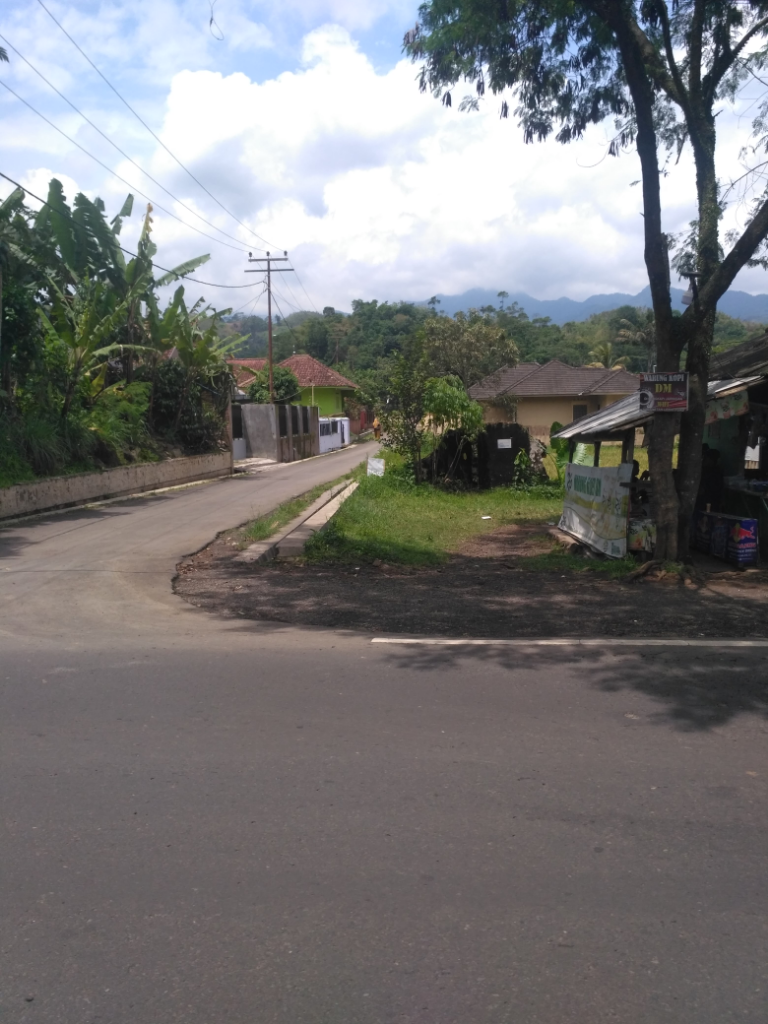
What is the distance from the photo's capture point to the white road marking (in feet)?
25.9

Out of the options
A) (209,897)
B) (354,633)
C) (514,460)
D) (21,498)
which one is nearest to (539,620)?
(354,633)

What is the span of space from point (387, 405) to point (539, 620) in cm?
1670

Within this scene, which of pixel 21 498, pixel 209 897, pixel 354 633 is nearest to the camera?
pixel 209 897

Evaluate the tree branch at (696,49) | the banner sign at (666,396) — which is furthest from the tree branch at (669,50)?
the banner sign at (666,396)

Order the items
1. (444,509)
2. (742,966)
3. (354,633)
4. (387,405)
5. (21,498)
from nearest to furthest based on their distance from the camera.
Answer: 1. (742,966)
2. (354,633)
3. (21,498)
4. (444,509)
5. (387,405)

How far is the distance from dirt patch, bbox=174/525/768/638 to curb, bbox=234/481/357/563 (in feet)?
1.24

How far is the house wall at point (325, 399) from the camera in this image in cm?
6419

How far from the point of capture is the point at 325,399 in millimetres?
66438

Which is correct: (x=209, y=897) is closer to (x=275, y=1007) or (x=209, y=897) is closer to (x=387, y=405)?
(x=275, y=1007)

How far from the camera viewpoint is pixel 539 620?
29.6 ft

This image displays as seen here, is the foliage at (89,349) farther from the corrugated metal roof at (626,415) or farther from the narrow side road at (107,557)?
the corrugated metal roof at (626,415)

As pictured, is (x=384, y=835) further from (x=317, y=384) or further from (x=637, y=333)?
(x=637, y=333)

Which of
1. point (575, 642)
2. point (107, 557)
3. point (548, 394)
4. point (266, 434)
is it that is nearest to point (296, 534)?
point (107, 557)

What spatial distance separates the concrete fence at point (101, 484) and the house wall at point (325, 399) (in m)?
31.2
